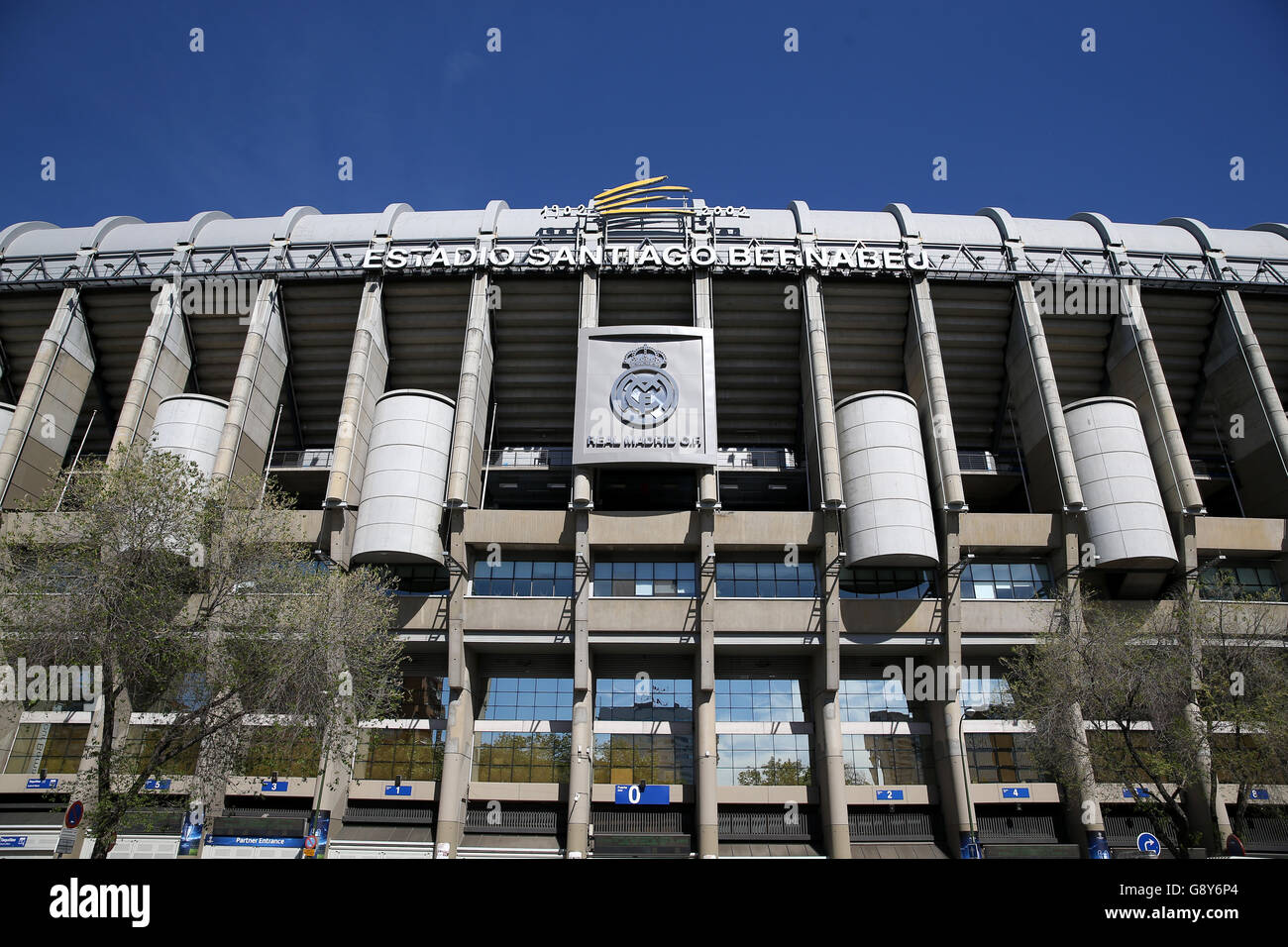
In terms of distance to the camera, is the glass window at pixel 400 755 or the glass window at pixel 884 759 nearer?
the glass window at pixel 884 759

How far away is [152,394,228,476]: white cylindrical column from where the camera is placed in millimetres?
41375

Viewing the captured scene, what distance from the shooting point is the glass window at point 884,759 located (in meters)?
38.5

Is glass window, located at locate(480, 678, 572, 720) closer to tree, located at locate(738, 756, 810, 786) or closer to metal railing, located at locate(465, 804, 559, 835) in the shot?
metal railing, located at locate(465, 804, 559, 835)

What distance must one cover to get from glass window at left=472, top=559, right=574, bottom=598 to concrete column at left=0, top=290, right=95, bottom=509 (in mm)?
22644

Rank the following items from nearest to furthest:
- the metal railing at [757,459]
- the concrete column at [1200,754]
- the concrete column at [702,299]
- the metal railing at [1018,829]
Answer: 1. the concrete column at [1200,754]
2. the metal railing at [1018,829]
3. the concrete column at [702,299]
4. the metal railing at [757,459]

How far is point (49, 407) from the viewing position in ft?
144

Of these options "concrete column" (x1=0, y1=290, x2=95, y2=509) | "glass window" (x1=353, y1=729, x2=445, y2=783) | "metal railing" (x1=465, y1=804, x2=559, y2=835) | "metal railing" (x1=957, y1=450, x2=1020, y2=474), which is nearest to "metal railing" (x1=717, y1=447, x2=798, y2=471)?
"metal railing" (x1=957, y1=450, x2=1020, y2=474)

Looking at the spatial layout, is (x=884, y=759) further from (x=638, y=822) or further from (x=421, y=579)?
(x=421, y=579)

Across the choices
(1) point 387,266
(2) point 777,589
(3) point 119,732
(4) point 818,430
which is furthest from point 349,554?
(4) point 818,430

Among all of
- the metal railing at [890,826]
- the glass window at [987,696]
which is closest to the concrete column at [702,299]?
the glass window at [987,696]

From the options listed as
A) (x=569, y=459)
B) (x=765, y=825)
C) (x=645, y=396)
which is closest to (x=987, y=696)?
(x=765, y=825)

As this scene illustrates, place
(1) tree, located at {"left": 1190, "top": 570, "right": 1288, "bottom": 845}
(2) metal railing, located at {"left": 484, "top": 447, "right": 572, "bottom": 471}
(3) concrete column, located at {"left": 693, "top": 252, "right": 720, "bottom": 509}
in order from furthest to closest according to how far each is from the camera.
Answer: (2) metal railing, located at {"left": 484, "top": 447, "right": 572, "bottom": 471} → (3) concrete column, located at {"left": 693, "top": 252, "right": 720, "bottom": 509} → (1) tree, located at {"left": 1190, "top": 570, "right": 1288, "bottom": 845}

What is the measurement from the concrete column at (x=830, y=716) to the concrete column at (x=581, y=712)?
37.0 ft

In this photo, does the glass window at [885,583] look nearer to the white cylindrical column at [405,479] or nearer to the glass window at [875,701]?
the glass window at [875,701]
